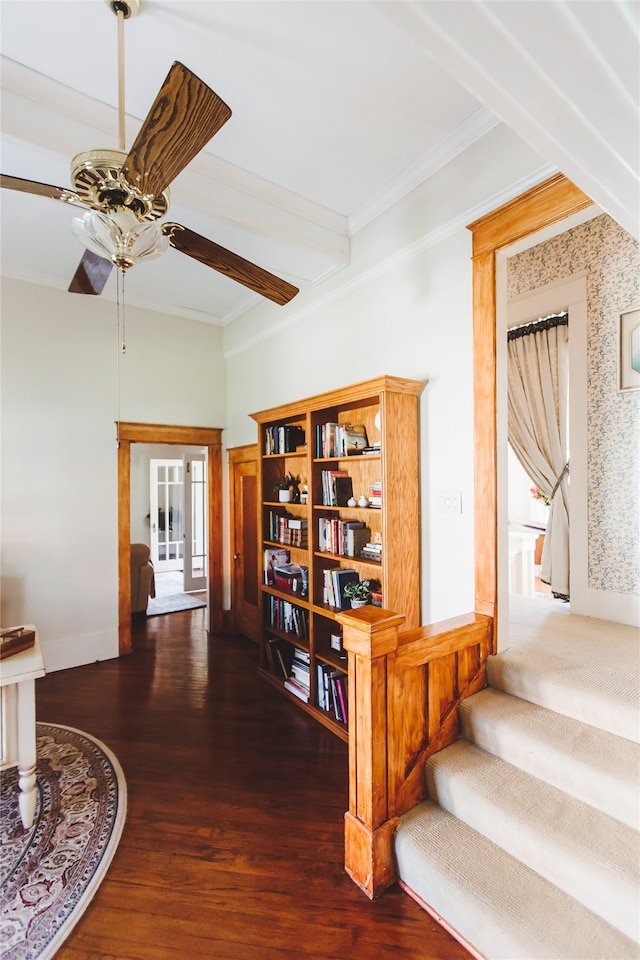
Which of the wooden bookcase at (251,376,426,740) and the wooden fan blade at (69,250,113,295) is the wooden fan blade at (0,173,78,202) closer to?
the wooden fan blade at (69,250,113,295)

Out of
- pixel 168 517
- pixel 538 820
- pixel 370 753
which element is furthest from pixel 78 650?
pixel 168 517

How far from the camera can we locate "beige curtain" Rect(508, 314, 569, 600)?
3.25 metres

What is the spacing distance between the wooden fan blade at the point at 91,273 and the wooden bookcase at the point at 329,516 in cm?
140

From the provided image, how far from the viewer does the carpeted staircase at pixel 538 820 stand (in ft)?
4.67

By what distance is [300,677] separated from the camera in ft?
11.2

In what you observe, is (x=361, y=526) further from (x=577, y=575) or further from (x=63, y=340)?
(x=63, y=340)

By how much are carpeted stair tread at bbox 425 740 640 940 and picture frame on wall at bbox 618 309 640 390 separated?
7.41 ft

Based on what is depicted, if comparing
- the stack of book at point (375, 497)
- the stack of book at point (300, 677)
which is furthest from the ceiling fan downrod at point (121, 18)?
the stack of book at point (300, 677)

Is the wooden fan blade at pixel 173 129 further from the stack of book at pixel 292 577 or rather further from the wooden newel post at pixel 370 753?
the stack of book at pixel 292 577

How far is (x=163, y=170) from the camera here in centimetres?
146

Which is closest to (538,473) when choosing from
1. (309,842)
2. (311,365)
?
(311,365)

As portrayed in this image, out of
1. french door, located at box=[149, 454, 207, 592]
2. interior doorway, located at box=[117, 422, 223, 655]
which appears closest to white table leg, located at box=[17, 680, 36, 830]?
interior doorway, located at box=[117, 422, 223, 655]

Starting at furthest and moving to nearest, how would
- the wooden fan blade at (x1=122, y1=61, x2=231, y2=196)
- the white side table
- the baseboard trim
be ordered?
the baseboard trim
the white side table
the wooden fan blade at (x1=122, y1=61, x2=231, y2=196)

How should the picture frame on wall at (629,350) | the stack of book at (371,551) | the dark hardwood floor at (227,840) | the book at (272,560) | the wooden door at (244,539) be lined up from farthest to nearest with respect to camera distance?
the wooden door at (244,539), the book at (272,560), the stack of book at (371,551), the picture frame on wall at (629,350), the dark hardwood floor at (227,840)
